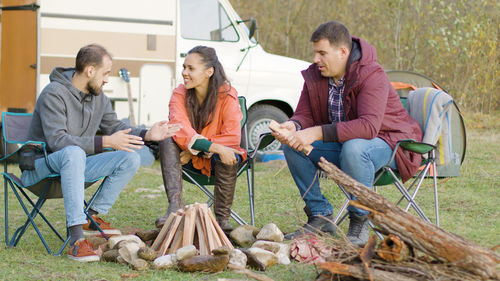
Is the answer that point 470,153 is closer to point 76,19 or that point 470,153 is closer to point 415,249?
point 76,19

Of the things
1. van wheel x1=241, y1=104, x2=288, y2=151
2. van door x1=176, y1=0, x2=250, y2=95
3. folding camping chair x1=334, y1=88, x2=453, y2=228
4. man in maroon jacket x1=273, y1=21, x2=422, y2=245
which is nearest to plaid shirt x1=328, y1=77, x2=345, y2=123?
man in maroon jacket x1=273, y1=21, x2=422, y2=245

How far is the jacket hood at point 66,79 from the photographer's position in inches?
134

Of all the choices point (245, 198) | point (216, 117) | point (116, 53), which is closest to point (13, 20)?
point (116, 53)

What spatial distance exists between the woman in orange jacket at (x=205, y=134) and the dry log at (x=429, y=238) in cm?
117

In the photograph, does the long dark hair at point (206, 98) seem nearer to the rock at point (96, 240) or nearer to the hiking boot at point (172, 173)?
the hiking boot at point (172, 173)

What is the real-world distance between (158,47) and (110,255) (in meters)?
3.86

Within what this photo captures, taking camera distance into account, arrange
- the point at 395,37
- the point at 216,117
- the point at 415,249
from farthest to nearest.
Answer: the point at 395,37
the point at 216,117
the point at 415,249

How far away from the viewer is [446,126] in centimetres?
355

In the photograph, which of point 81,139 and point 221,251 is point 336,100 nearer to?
point 221,251

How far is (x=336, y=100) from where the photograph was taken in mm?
3557

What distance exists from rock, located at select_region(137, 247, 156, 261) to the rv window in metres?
4.05

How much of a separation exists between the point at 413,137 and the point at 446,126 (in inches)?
8.2

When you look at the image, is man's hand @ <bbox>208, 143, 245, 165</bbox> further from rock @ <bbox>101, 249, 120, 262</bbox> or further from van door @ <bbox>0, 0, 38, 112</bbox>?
van door @ <bbox>0, 0, 38, 112</bbox>

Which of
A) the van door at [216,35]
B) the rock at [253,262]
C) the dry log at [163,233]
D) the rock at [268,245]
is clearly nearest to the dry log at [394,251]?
the rock at [253,262]
